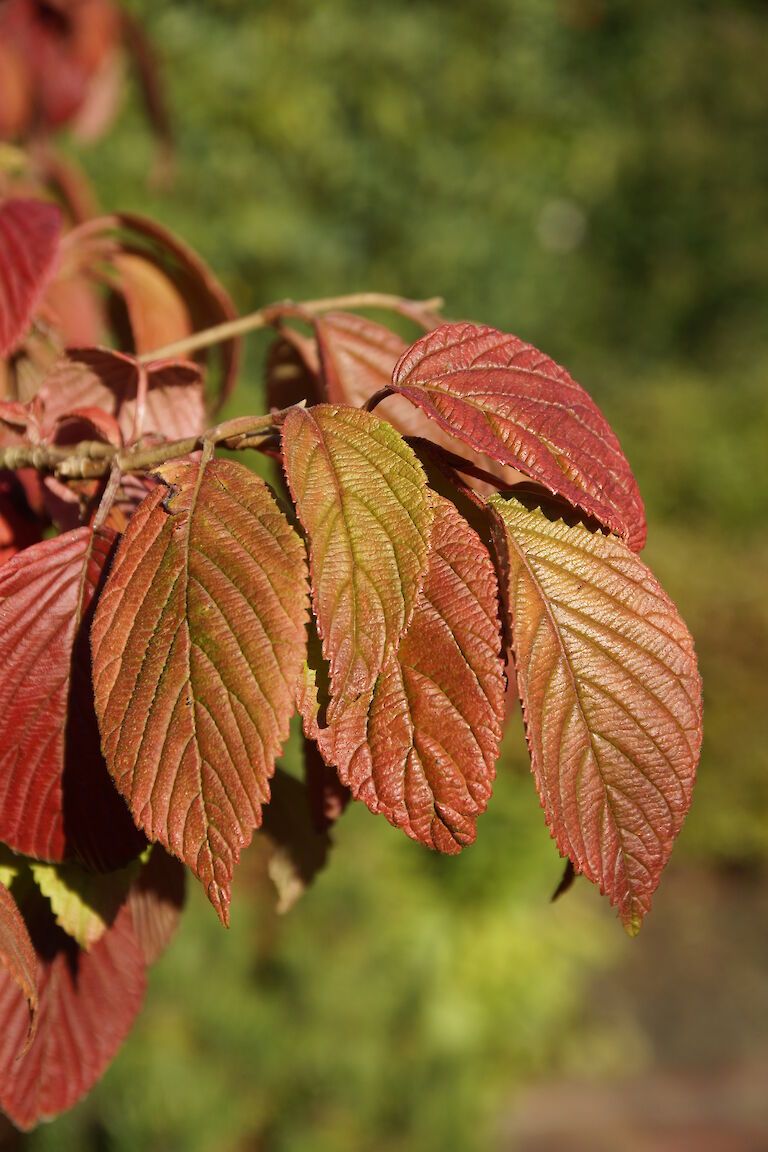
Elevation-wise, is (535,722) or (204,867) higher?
(535,722)

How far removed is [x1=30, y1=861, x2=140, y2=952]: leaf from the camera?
2.37ft

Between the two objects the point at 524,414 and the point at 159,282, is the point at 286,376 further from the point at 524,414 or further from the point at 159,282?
the point at 524,414

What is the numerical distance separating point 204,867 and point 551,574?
250 millimetres

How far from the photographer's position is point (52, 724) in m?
0.67

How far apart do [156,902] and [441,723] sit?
0.35 meters

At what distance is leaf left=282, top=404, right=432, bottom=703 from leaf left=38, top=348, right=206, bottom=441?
0.98ft

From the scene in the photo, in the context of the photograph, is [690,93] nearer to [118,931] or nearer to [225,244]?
[225,244]

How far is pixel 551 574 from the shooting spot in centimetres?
64

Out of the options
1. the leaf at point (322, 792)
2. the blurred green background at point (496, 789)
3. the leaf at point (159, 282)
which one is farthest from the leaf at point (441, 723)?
the blurred green background at point (496, 789)

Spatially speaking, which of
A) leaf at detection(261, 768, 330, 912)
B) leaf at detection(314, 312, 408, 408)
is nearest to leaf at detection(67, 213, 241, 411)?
leaf at detection(314, 312, 408, 408)

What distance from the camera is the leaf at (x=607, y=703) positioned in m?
0.62

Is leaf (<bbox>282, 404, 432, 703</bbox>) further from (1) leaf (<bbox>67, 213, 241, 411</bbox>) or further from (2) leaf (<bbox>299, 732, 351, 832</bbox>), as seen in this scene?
(1) leaf (<bbox>67, 213, 241, 411</bbox>)

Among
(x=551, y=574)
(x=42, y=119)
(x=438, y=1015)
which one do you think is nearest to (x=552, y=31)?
(x=438, y=1015)

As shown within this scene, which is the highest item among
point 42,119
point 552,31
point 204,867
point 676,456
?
point 552,31
